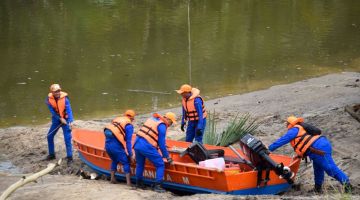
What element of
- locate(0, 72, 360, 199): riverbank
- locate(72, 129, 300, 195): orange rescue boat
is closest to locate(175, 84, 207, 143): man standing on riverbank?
locate(72, 129, 300, 195): orange rescue boat

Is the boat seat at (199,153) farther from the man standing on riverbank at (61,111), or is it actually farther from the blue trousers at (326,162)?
the man standing on riverbank at (61,111)

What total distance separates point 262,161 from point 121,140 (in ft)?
8.23

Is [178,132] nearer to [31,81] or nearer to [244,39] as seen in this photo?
[31,81]

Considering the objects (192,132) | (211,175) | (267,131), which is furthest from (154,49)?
(211,175)

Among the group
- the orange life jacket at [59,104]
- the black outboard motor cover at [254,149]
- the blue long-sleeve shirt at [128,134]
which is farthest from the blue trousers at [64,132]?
the black outboard motor cover at [254,149]

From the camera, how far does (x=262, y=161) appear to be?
11461 millimetres

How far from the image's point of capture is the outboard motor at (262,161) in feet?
37.1

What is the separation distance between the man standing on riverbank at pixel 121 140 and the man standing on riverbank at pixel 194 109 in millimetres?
1697

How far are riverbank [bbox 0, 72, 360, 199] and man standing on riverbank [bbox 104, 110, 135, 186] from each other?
1.58 ft

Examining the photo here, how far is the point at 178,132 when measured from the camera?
644 inches

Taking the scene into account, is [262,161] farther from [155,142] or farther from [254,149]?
[155,142]

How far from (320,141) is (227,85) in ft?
32.9

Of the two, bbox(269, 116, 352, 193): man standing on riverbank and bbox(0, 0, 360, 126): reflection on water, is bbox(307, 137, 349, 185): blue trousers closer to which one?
bbox(269, 116, 352, 193): man standing on riverbank

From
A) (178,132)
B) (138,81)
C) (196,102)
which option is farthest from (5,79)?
(196,102)
